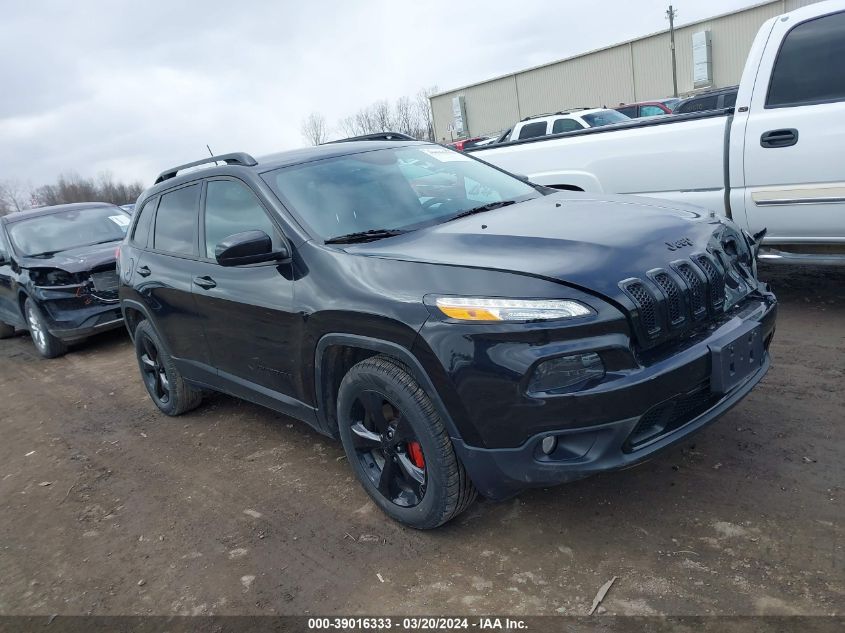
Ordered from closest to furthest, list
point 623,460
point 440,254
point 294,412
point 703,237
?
point 623,460, point 440,254, point 703,237, point 294,412

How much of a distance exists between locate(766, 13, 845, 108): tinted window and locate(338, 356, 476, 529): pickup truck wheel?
3712mm

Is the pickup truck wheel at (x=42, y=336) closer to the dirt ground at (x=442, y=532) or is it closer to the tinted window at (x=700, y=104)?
the dirt ground at (x=442, y=532)

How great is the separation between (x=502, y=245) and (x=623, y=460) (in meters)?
0.97

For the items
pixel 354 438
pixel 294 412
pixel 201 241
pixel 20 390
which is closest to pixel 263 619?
pixel 354 438

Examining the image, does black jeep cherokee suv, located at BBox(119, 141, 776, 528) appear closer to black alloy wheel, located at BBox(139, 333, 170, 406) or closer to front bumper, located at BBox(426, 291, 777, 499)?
front bumper, located at BBox(426, 291, 777, 499)

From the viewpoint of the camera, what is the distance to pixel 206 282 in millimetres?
3955

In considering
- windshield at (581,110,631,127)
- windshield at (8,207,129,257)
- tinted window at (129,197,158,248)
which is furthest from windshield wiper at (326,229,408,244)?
windshield at (581,110,631,127)

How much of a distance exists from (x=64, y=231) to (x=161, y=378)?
4.18 metres

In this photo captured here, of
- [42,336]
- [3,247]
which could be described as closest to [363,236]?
[42,336]

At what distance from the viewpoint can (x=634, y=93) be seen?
45.8 meters

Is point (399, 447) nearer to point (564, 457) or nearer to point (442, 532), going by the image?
point (442, 532)

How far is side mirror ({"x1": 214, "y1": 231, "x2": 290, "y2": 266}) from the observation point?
10.4 ft

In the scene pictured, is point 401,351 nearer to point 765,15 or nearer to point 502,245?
point 502,245

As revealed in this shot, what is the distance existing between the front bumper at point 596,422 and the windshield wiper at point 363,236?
3.43ft
